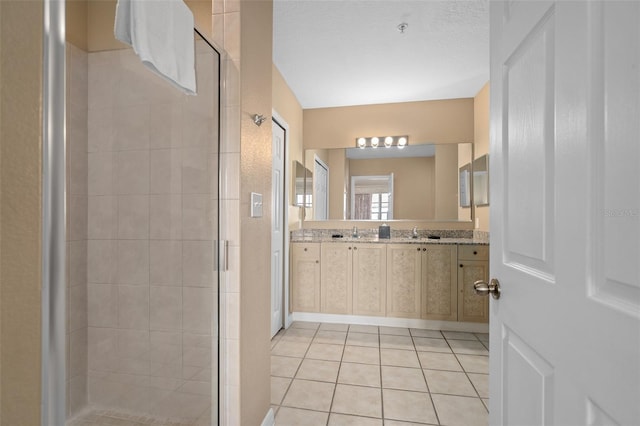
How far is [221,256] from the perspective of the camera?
1.30 meters

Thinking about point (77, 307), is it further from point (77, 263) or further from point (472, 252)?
point (472, 252)

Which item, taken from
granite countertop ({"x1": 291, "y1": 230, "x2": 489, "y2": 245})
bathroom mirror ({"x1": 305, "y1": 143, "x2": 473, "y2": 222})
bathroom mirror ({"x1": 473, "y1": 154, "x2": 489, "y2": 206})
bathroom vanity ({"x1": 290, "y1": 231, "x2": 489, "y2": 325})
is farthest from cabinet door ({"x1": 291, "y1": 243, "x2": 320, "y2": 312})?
bathroom mirror ({"x1": 473, "y1": 154, "x2": 489, "y2": 206})

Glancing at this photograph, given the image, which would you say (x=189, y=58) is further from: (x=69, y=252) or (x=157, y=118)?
(x=69, y=252)

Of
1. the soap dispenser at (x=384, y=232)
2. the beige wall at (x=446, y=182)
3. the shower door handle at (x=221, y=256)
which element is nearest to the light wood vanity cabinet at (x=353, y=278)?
the soap dispenser at (x=384, y=232)

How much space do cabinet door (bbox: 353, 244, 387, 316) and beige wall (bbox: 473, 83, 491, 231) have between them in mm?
1147

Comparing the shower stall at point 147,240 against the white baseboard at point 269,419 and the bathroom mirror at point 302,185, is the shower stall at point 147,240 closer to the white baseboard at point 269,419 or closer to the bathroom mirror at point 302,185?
the white baseboard at point 269,419

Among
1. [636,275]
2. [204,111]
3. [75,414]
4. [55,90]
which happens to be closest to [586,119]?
[636,275]

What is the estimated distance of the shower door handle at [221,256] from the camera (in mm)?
1295

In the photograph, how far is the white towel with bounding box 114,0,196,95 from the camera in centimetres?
79

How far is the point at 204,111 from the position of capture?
49.8 inches

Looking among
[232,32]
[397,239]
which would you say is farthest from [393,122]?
[232,32]

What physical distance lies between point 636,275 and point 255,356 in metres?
1.45

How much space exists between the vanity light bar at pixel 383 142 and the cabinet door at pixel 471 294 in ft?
5.24

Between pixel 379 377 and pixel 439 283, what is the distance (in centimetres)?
130
